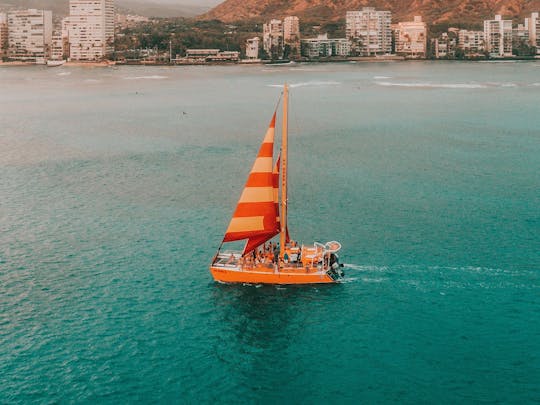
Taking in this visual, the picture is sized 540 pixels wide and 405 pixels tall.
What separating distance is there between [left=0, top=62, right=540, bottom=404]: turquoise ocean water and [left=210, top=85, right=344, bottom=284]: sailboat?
551 millimetres

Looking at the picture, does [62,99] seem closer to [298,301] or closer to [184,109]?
[184,109]

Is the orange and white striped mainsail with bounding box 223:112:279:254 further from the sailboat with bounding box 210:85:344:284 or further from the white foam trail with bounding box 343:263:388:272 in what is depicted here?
the white foam trail with bounding box 343:263:388:272

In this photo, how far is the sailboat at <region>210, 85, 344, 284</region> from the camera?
25094 millimetres

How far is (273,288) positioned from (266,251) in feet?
6.91

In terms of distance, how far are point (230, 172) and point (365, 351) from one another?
84.0 ft

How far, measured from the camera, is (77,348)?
69.5 feet

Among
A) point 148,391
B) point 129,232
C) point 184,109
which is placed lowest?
point 148,391

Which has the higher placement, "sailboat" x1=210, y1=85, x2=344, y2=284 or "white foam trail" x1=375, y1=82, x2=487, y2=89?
"white foam trail" x1=375, y1=82, x2=487, y2=89

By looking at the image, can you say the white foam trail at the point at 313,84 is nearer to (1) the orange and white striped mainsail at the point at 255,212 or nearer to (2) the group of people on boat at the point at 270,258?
(1) the orange and white striped mainsail at the point at 255,212

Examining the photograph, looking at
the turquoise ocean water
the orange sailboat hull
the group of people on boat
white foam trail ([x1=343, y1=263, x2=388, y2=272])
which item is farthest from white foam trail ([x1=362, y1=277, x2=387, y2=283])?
the group of people on boat

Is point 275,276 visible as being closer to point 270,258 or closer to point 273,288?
point 273,288

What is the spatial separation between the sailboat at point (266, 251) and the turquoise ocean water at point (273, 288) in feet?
1.81

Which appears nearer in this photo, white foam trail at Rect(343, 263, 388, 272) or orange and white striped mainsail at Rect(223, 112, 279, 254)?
orange and white striped mainsail at Rect(223, 112, 279, 254)

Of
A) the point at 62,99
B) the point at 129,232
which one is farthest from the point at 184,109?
the point at 129,232
